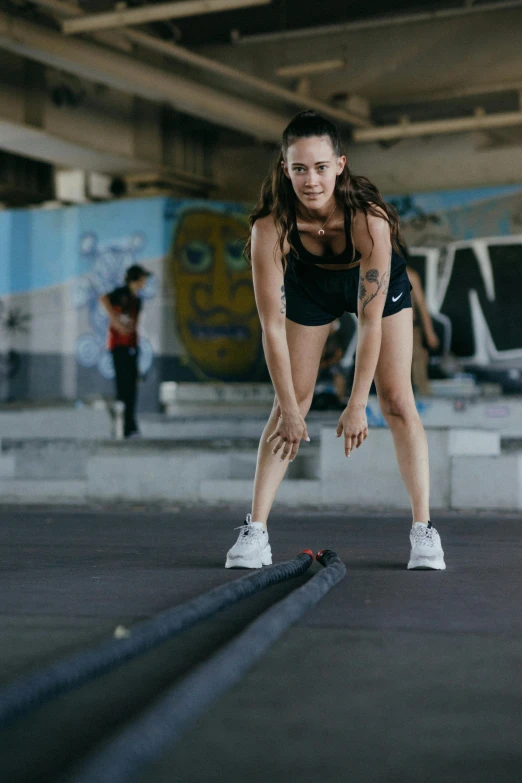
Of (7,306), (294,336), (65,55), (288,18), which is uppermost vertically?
(288,18)

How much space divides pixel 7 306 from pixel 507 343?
9649 millimetres

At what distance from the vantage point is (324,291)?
3717 mm

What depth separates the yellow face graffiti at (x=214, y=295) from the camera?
1828 centimetres

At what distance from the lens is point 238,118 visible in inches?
611

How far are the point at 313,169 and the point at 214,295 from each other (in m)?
15.4

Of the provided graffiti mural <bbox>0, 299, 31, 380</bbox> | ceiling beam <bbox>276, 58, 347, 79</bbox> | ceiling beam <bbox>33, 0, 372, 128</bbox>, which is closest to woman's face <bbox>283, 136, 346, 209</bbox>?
ceiling beam <bbox>33, 0, 372, 128</bbox>

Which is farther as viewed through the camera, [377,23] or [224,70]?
[377,23]

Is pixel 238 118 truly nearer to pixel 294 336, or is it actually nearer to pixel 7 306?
pixel 7 306

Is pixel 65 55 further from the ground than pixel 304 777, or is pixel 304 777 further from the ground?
pixel 65 55

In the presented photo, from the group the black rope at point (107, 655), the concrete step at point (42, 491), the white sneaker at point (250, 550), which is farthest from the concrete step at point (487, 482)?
the black rope at point (107, 655)

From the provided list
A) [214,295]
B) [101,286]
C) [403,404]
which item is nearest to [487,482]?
[403,404]

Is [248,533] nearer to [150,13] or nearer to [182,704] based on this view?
[182,704]

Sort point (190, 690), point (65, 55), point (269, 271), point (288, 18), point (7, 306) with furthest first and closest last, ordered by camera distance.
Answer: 1. point (7, 306)
2. point (288, 18)
3. point (65, 55)
4. point (269, 271)
5. point (190, 690)

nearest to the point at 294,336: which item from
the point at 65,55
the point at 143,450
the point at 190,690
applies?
the point at 190,690
